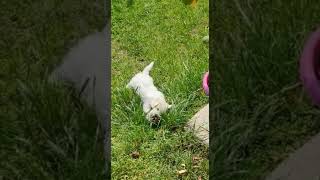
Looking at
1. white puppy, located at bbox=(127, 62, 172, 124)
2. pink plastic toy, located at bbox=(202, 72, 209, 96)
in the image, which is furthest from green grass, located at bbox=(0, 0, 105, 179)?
pink plastic toy, located at bbox=(202, 72, 209, 96)

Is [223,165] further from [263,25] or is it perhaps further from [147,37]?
[147,37]

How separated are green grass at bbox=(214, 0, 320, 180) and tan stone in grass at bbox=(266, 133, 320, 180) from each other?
0.18 feet

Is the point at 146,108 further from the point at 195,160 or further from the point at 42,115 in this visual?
the point at 42,115

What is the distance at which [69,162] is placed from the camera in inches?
121

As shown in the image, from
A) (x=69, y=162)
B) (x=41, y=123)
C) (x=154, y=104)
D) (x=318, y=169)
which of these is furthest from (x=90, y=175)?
(x=318, y=169)

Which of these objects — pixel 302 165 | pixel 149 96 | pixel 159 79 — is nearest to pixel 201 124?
pixel 149 96

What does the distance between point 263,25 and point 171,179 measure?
3.53 ft

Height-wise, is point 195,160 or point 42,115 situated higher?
point 42,115

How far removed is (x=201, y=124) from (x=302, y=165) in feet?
2.14

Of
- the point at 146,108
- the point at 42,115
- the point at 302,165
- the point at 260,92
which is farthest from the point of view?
the point at 146,108

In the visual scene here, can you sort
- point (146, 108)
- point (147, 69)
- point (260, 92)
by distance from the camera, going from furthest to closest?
1. point (147, 69)
2. point (146, 108)
3. point (260, 92)

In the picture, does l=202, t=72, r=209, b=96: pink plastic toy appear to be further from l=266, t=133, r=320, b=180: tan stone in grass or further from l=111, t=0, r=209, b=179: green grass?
l=266, t=133, r=320, b=180: tan stone in grass

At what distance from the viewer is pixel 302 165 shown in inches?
119

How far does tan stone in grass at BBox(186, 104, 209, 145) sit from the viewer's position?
3383mm
